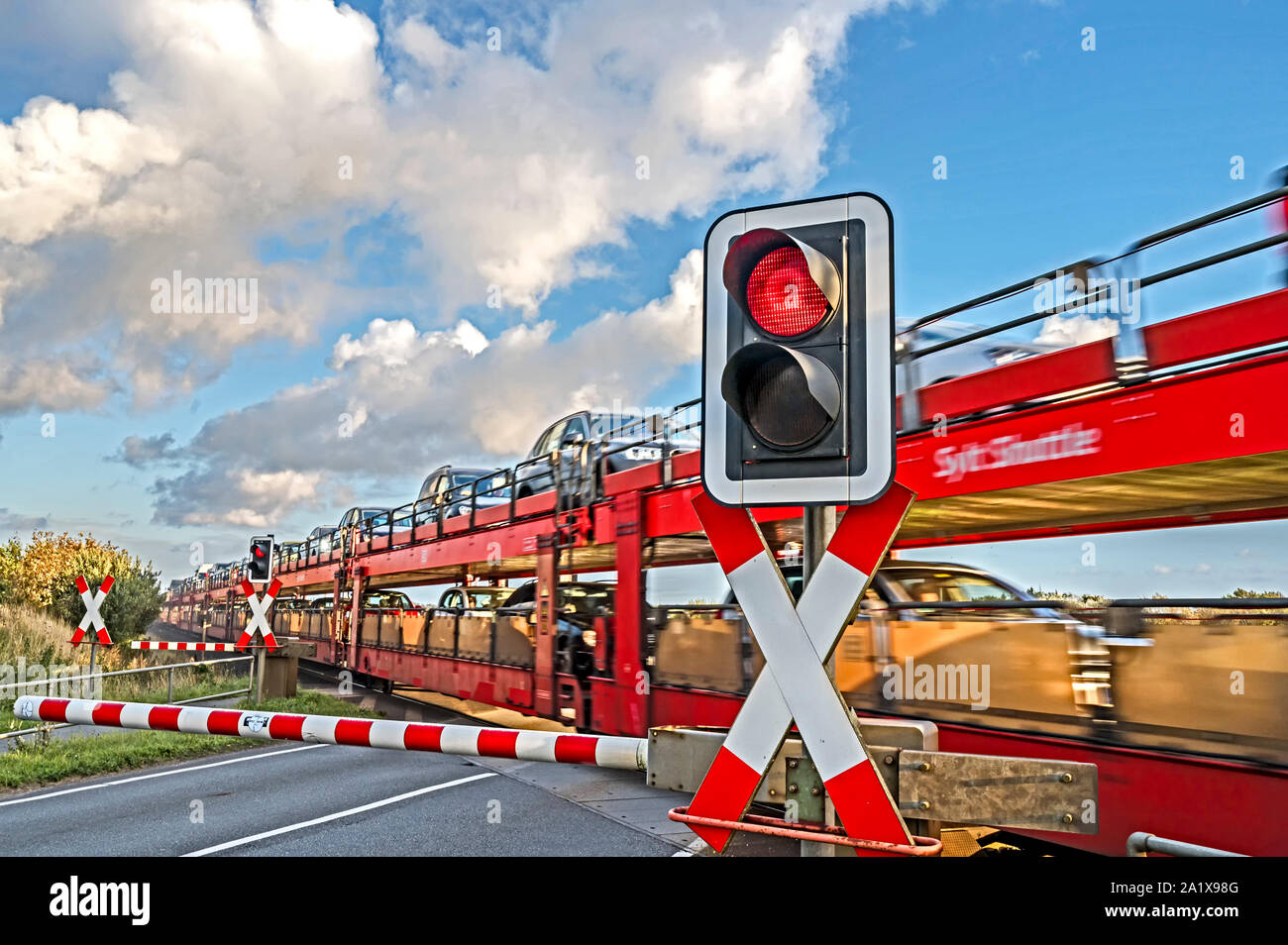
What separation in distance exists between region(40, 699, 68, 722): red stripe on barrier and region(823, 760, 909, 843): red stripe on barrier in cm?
521

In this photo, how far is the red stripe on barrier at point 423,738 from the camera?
4.86 m

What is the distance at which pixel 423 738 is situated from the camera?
4918mm

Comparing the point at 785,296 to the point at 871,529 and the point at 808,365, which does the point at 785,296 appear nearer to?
the point at 808,365

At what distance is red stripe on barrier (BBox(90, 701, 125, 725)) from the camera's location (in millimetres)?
5789

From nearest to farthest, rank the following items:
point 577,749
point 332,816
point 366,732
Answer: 1. point 577,749
2. point 366,732
3. point 332,816

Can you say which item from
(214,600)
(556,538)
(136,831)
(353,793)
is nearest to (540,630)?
(556,538)

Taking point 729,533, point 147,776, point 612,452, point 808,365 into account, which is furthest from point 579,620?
point 808,365

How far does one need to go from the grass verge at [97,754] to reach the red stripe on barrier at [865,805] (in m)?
9.81

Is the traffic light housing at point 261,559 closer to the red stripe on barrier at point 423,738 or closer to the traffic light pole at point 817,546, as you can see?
the red stripe on barrier at point 423,738

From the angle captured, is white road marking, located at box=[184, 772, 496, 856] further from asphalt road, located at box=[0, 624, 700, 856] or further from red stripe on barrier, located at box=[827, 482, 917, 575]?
red stripe on barrier, located at box=[827, 482, 917, 575]

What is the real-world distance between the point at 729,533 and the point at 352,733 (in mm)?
3262

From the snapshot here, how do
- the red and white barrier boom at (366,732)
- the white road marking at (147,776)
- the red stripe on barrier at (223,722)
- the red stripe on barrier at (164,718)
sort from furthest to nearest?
the white road marking at (147,776) → the red stripe on barrier at (164,718) → the red stripe on barrier at (223,722) → the red and white barrier boom at (366,732)

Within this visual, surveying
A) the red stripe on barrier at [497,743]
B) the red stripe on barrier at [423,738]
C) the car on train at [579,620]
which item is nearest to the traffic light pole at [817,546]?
the red stripe on barrier at [497,743]

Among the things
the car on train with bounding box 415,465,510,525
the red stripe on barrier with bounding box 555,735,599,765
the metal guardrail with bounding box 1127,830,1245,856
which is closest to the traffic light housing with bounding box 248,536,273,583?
the car on train with bounding box 415,465,510,525
